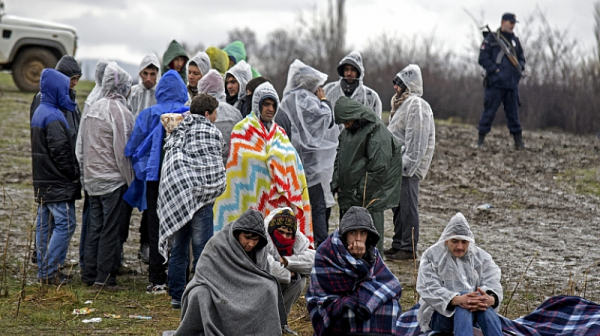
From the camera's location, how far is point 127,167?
22.9ft

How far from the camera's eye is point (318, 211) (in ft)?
25.7

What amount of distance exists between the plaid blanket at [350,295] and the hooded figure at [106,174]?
7.63 feet

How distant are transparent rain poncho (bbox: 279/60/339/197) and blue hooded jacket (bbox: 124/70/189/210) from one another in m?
1.27

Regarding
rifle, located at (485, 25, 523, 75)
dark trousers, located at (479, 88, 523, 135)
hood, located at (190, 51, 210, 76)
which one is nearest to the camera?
hood, located at (190, 51, 210, 76)

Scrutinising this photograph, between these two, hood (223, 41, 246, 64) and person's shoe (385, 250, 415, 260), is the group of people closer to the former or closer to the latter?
person's shoe (385, 250, 415, 260)

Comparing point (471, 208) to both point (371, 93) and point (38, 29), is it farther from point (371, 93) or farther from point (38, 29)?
point (38, 29)

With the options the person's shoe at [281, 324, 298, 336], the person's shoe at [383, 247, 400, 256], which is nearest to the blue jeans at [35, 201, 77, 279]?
the person's shoe at [281, 324, 298, 336]

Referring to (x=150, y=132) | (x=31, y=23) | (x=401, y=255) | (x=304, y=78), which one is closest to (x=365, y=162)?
(x=304, y=78)

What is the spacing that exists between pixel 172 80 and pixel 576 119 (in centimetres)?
1208

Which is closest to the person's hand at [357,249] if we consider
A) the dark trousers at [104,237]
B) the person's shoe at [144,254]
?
the dark trousers at [104,237]

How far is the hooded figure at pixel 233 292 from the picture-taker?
516cm

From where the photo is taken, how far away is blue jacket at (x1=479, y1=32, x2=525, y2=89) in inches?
502

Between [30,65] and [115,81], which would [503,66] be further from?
[30,65]

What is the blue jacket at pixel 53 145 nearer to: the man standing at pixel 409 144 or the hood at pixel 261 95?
the hood at pixel 261 95
